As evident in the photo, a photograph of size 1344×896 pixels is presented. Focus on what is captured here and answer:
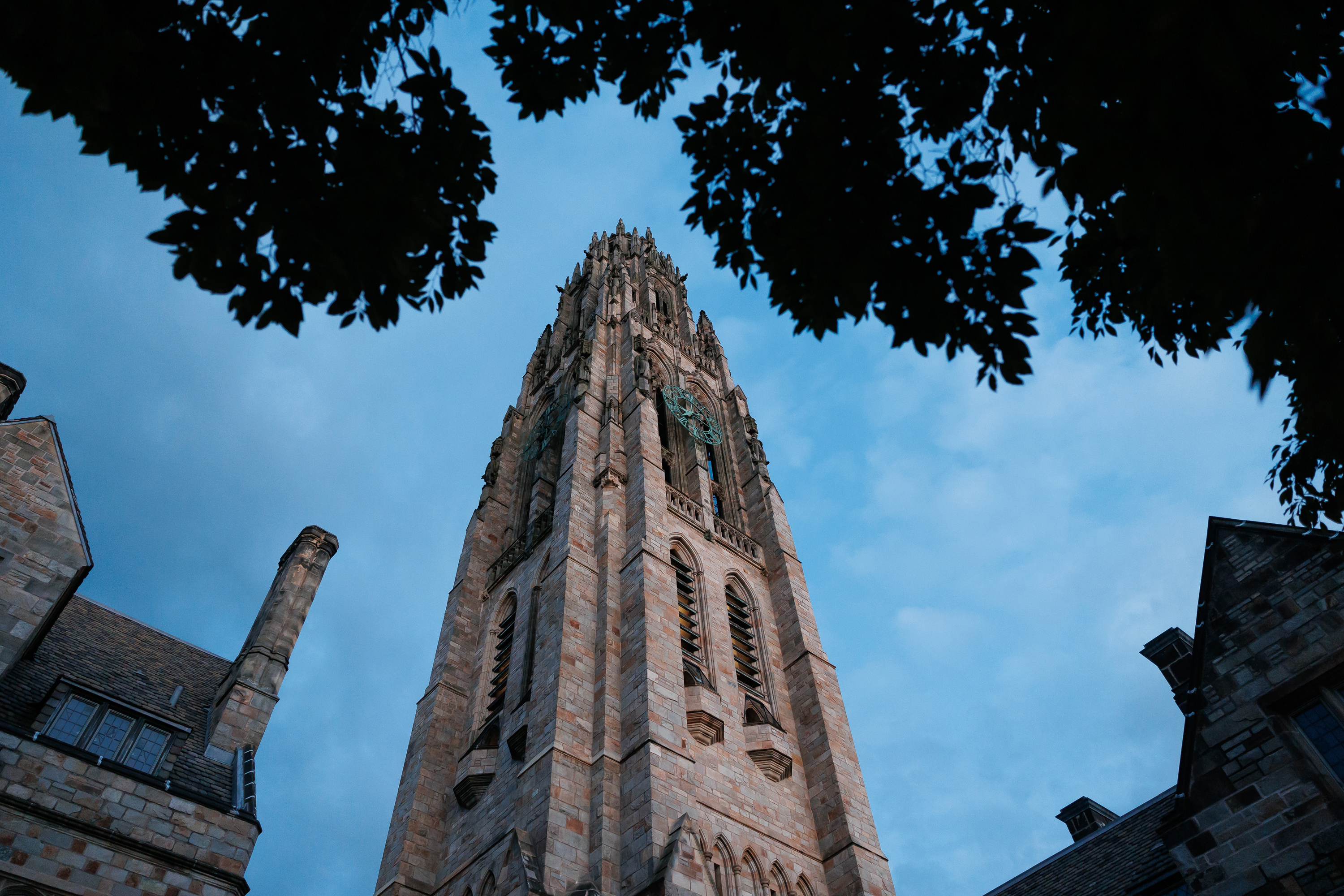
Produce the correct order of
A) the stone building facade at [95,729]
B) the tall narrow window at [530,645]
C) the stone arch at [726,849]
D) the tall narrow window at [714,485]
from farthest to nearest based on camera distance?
the tall narrow window at [714,485], the tall narrow window at [530,645], the stone arch at [726,849], the stone building facade at [95,729]

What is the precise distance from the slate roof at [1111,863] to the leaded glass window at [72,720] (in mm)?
A: 17423

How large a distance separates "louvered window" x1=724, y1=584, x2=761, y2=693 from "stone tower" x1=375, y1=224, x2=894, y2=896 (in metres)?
0.08

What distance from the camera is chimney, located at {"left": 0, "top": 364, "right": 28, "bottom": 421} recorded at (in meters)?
14.9

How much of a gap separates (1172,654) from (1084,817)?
42.0ft

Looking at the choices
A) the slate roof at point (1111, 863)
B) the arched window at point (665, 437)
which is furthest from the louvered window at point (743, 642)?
the slate roof at point (1111, 863)

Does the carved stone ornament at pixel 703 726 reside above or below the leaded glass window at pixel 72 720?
above

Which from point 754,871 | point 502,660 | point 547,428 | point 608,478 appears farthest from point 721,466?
point 754,871

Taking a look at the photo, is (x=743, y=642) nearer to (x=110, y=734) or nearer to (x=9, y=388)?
(x=110, y=734)

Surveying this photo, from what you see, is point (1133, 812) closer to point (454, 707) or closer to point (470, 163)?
point (454, 707)

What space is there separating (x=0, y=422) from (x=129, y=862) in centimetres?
781

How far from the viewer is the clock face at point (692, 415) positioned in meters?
34.0

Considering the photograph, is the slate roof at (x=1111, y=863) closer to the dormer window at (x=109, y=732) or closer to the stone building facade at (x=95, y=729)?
the stone building facade at (x=95, y=729)

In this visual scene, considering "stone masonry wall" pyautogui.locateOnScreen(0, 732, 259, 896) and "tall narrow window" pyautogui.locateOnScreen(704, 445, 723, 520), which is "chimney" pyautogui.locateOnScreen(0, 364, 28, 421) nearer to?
"stone masonry wall" pyautogui.locateOnScreen(0, 732, 259, 896)

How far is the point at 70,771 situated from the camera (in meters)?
11.8
